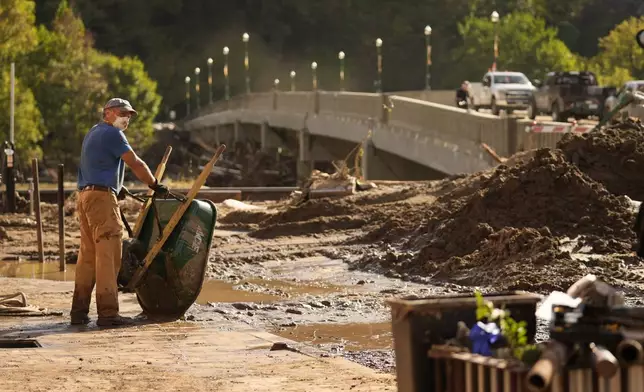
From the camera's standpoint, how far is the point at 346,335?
13.8 meters

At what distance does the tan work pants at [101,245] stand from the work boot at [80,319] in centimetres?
1

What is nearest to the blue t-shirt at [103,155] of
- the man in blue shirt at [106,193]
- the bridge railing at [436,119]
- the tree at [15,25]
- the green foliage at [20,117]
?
Result: the man in blue shirt at [106,193]

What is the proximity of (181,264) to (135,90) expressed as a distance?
250ft

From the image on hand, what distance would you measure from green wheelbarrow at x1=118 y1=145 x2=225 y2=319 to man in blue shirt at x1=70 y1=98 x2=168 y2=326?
0.99 feet

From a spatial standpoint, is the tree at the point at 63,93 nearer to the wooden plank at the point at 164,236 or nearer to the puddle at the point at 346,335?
the wooden plank at the point at 164,236

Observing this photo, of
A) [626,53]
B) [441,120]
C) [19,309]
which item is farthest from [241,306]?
[626,53]

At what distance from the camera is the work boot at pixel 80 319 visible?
1410 centimetres

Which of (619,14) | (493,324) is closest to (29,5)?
(493,324)

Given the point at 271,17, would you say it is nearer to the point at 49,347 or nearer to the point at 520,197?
the point at 520,197

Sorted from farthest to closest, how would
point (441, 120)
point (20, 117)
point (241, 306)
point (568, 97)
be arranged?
point (20, 117), point (568, 97), point (441, 120), point (241, 306)

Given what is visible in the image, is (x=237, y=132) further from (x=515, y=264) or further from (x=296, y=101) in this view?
(x=515, y=264)

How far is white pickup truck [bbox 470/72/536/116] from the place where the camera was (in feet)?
191

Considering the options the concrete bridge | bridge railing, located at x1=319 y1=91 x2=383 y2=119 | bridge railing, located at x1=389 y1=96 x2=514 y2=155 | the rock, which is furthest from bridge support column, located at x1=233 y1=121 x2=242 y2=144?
the rock

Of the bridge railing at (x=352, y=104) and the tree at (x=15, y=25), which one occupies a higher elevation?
the tree at (x=15, y=25)
